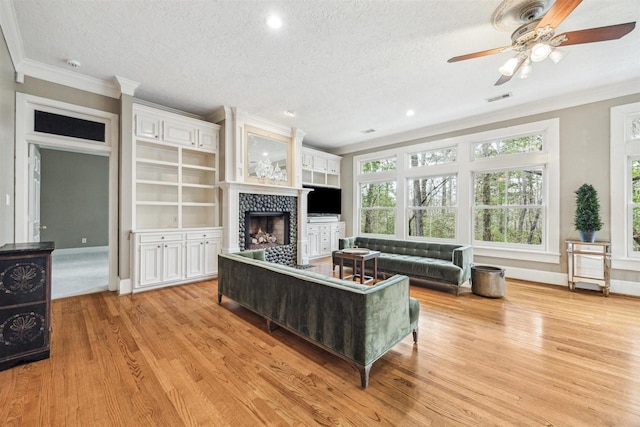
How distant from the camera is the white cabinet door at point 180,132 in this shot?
170 inches

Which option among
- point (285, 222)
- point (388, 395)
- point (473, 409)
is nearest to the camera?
point (473, 409)

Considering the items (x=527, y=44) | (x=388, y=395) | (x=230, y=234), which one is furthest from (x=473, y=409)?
(x=230, y=234)

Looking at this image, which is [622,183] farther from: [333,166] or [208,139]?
[208,139]

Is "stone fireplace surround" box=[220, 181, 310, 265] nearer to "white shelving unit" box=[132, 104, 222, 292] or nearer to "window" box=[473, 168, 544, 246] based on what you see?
"white shelving unit" box=[132, 104, 222, 292]

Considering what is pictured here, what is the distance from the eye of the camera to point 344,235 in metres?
7.53

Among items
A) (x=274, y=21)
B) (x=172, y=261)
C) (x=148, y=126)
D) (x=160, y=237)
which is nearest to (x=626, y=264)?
(x=274, y=21)

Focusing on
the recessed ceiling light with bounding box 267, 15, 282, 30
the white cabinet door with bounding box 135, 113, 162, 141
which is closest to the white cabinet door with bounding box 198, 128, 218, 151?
the white cabinet door with bounding box 135, 113, 162, 141

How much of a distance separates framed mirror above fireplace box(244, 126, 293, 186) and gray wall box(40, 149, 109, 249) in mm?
5712

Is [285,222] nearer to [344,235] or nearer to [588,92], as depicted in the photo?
[344,235]

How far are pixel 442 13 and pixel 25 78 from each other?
4.90 metres

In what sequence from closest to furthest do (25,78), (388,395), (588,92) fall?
1. (388,395)
2. (25,78)
3. (588,92)

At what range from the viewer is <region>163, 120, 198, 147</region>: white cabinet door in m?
4.32

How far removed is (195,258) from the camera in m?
4.52

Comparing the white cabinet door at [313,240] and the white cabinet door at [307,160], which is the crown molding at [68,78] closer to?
the white cabinet door at [307,160]
